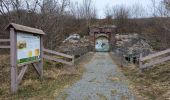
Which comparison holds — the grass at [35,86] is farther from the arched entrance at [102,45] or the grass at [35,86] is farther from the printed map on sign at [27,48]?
the arched entrance at [102,45]

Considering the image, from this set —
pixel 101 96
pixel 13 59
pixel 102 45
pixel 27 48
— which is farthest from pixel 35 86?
pixel 102 45

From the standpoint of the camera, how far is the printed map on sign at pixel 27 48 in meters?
9.15

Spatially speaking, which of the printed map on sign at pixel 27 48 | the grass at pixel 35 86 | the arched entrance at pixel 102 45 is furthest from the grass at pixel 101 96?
the arched entrance at pixel 102 45

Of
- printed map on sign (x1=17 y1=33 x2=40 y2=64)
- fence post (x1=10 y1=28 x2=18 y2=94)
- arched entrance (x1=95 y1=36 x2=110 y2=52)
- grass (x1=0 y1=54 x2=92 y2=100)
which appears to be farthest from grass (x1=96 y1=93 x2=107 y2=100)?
arched entrance (x1=95 y1=36 x2=110 y2=52)

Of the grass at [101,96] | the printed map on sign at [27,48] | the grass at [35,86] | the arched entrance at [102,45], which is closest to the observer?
the grass at [101,96]

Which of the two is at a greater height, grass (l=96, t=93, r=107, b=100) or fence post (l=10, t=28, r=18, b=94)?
fence post (l=10, t=28, r=18, b=94)

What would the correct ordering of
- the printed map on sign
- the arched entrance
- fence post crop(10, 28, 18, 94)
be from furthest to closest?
1. the arched entrance
2. the printed map on sign
3. fence post crop(10, 28, 18, 94)

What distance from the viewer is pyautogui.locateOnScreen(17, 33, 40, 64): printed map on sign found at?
915 cm

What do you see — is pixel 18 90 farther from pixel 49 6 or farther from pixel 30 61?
pixel 49 6

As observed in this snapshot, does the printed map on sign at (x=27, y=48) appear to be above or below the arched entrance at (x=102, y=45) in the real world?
above

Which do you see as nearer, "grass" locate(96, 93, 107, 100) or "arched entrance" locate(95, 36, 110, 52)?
"grass" locate(96, 93, 107, 100)

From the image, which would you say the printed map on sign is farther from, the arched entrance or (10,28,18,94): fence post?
the arched entrance

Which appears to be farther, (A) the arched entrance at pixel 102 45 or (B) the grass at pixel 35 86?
(A) the arched entrance at pixel 102 45

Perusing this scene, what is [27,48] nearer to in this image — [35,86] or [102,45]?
[35,86]
